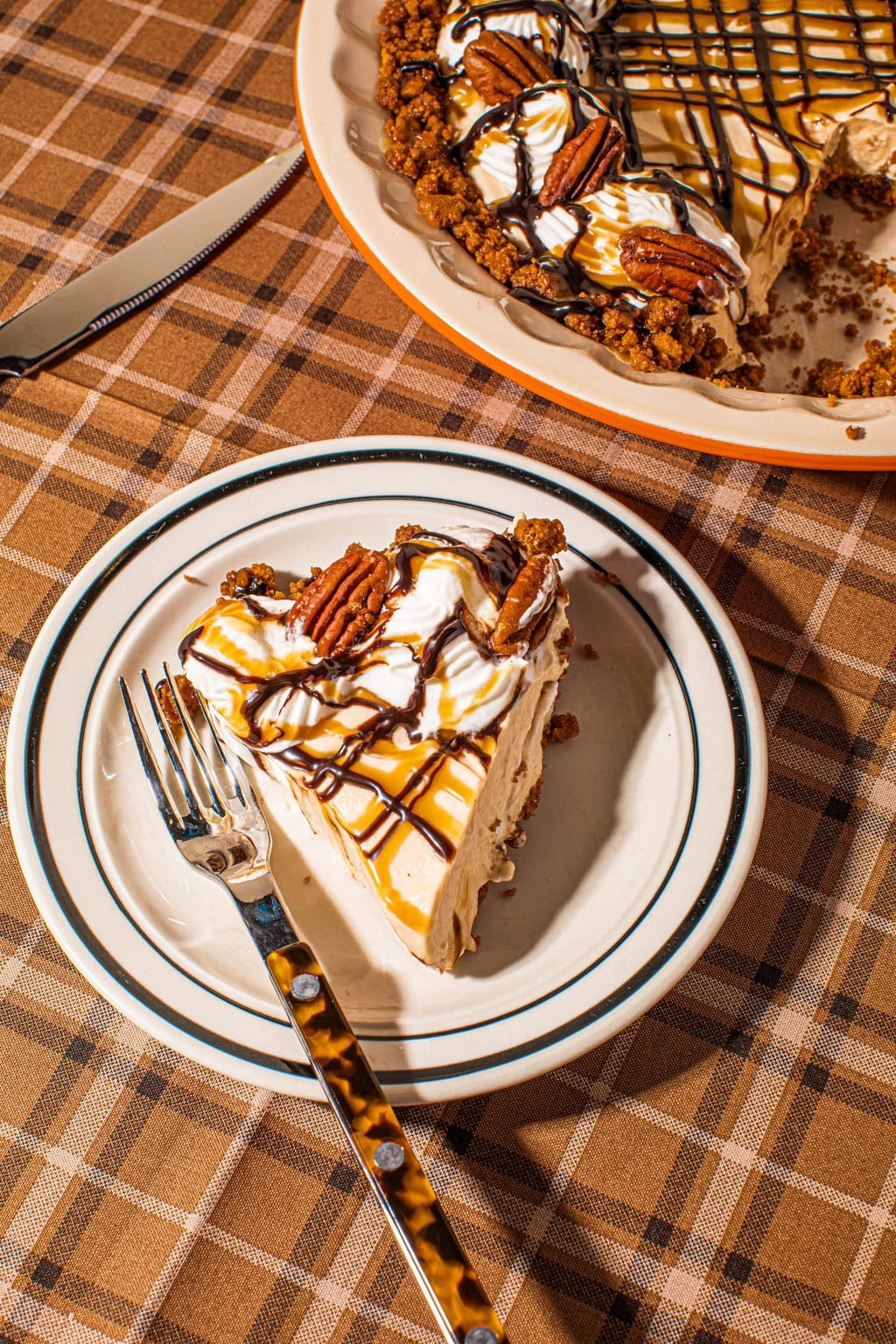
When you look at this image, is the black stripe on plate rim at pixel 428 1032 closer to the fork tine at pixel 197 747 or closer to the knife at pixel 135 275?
the fork tine at pixel 197 747

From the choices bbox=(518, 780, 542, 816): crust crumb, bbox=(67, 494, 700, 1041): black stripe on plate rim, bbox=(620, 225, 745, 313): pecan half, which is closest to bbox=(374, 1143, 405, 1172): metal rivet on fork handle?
bbox=(67, 494, 700, 1041): black stripe on plate rim

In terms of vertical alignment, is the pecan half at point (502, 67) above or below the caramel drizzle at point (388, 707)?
above

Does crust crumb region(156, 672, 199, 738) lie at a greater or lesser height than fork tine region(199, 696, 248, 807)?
greater

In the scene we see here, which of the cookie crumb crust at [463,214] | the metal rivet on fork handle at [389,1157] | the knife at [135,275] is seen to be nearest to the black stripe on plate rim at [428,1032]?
the metal rivet on fork handle at [389,1157]

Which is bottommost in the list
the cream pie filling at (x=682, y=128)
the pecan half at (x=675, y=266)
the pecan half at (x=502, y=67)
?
the pecan half at (x=675, y=266)

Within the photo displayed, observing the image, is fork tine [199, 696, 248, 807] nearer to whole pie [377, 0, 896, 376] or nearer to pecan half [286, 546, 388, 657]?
pecan half [286, 546, 388, 657]

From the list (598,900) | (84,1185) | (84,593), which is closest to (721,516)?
(598,900)
